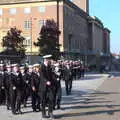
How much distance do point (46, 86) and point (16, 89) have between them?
58.8 inches

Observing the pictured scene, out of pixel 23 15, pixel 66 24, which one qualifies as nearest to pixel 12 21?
pixel 23 15

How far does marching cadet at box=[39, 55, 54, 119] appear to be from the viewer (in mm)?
15141

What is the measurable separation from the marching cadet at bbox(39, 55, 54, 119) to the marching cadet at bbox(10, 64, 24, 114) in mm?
1236

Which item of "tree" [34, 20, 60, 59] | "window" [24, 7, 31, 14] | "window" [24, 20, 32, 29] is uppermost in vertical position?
"window" [24, 7, 31, 14]

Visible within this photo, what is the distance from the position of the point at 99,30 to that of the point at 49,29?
287ft

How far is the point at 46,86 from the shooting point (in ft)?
50.3

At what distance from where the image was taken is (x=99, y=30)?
157250 millimetres

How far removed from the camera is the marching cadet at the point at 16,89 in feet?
53.3

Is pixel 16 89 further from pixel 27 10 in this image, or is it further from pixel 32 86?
pixel 27 10

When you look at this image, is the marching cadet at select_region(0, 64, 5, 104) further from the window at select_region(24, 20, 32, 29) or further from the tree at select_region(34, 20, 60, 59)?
the window at select_region(24, 20, 32, 29)

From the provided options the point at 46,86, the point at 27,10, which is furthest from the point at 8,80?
the point at 27,10

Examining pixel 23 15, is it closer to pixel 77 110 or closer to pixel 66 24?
pixel 66 24

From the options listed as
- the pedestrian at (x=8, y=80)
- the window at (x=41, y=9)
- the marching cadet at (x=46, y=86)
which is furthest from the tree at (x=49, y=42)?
the marching cadet at (x=46, y=86)

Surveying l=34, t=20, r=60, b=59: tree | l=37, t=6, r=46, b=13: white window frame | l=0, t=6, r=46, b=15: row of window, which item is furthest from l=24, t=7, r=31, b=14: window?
l=34, t=20, r=60, b=59: tree
